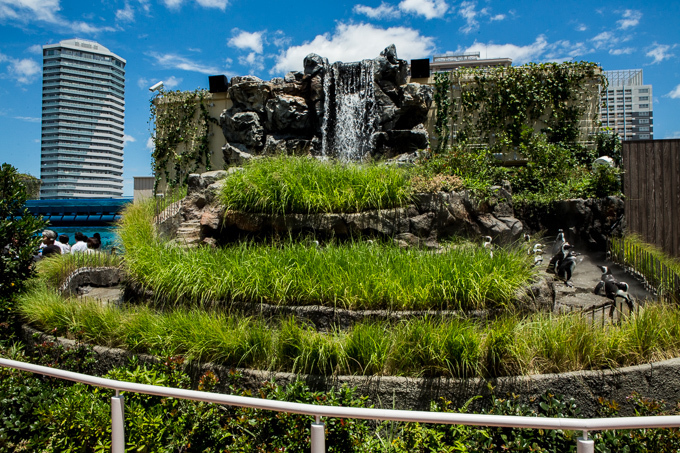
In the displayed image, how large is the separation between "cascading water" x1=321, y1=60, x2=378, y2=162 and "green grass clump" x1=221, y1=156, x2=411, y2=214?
234 inches

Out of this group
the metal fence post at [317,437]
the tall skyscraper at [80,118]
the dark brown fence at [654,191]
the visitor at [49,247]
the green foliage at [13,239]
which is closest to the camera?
the metal fence post at [317,437]

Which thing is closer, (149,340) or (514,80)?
(149,340)

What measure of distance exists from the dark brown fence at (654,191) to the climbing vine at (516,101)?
3968mm

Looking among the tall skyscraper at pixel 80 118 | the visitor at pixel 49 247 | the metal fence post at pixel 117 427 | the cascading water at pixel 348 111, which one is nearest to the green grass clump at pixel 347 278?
the metal fence post at pixel 117 427

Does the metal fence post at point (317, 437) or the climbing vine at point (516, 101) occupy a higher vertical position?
the climbing vine at point (516, 101)

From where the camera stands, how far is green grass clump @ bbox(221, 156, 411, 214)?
6301mm

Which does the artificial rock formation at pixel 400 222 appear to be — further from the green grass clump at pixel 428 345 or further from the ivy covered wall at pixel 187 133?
the ivy covered wall at pixel 187 133

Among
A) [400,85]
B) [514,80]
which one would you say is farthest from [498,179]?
[514,80]

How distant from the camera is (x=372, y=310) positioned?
162 inches

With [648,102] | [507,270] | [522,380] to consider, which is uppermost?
[648,102]

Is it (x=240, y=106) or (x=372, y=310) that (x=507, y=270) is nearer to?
(x=372, y=310)

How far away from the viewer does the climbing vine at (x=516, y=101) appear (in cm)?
1338

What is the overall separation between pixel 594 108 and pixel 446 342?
1344 cm

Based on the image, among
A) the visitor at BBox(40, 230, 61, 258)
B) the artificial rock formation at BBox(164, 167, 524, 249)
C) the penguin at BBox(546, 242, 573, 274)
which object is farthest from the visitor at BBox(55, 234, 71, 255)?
the penguin at BBox(546, 242, 573, 274)
